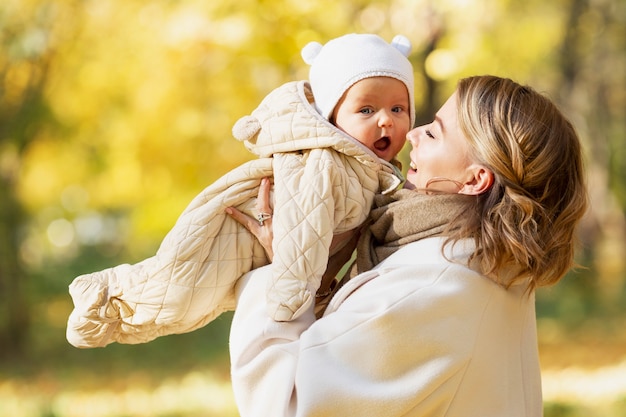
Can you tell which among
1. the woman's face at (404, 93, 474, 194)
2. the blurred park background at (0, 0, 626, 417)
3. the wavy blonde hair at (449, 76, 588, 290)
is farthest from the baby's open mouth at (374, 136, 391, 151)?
the blurred park background at (0, 0, 626, 417)

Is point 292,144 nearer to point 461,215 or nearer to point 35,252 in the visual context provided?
point 461,215

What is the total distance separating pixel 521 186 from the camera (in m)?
1.81

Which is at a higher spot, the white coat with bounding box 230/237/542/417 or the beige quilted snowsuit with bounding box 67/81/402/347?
the beige quilted snowsuit with bounding box 67/81/402/347

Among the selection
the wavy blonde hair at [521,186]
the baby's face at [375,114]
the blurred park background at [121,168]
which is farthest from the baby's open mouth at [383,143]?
the blurred park background at [121,168]

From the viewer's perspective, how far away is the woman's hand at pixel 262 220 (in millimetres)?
1984

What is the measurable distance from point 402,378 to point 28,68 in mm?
5934

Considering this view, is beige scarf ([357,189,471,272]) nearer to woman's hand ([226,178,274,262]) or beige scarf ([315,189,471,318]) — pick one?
beige scarf ([315,189,471,318])

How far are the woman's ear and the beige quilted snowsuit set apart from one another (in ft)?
0.57

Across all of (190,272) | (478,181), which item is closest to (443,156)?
(478,181)

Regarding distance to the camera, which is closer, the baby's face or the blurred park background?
the baby's face

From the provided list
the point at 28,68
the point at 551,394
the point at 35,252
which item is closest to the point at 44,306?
the point at 35,252

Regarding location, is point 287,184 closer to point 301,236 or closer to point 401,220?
point 301,236

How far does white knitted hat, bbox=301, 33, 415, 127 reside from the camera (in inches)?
78.9

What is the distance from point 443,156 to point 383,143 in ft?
0.64
